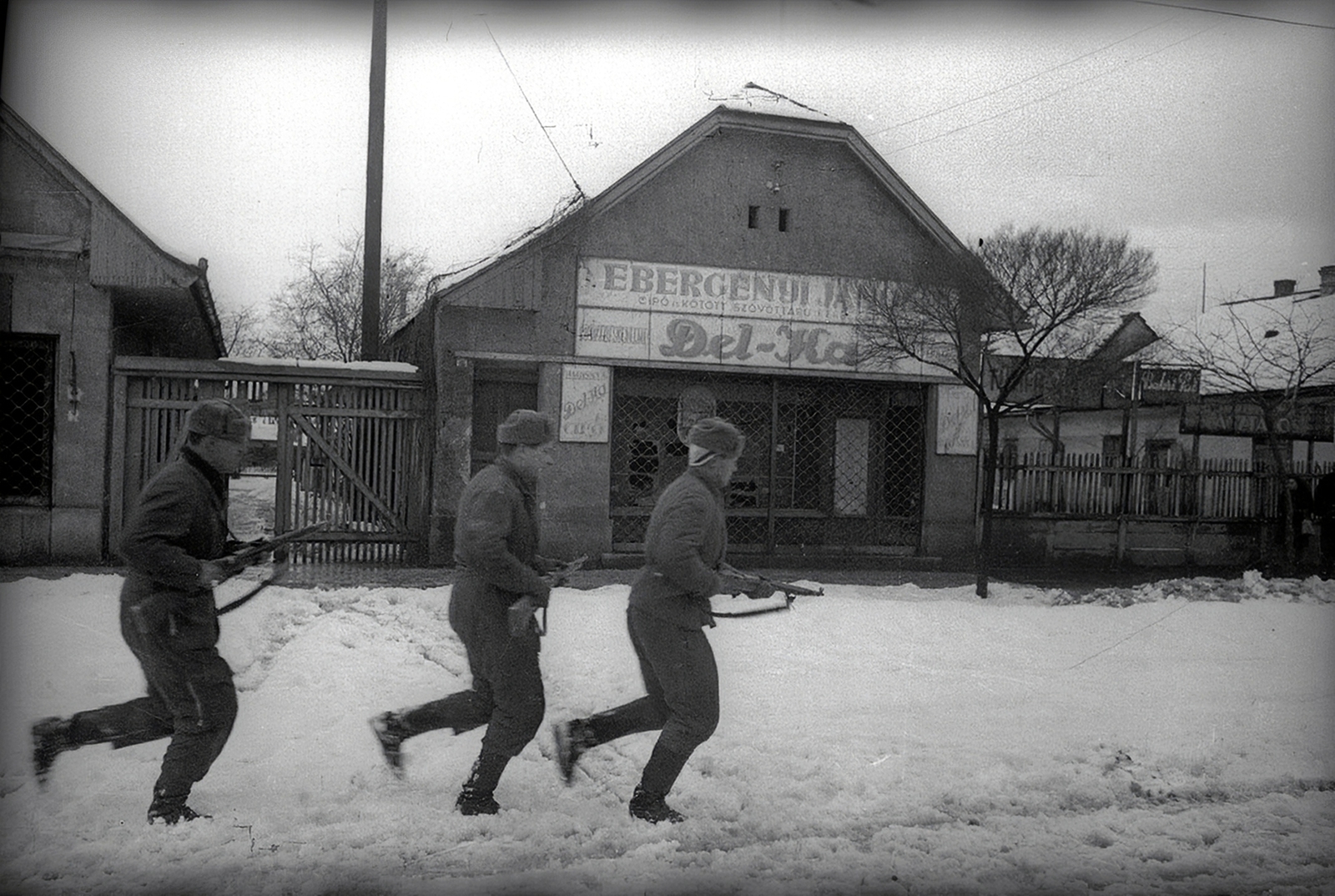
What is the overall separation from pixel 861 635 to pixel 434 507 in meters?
5.28

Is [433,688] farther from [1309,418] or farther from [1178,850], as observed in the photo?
[1309,418]

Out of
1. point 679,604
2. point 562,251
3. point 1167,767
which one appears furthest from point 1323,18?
point 562,251

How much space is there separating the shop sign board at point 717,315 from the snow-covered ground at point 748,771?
14.9ft

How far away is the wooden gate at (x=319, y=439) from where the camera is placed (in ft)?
36.6

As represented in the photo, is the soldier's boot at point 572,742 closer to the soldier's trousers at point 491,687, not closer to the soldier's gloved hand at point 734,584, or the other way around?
the soldier's trousers at point 491,687

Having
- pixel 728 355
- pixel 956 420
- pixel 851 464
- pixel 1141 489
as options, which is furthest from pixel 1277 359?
pixel 728 355

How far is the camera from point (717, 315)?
42.2ft

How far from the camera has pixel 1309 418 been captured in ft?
52.6

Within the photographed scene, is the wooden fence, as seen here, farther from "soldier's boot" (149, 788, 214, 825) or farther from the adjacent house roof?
"soldier's boot" (149, 788, 214, 825)

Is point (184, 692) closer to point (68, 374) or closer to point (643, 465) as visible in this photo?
point (68, 374)

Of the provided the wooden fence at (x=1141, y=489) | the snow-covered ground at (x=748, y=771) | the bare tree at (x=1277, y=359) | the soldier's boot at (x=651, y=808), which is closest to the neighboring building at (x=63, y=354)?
the snow-covered ground at (x=748, y=771)

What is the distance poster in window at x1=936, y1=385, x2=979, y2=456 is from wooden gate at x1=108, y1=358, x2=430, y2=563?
21.2ft

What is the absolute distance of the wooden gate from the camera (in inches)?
439

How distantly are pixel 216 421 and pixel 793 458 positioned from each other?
10.1 metres
